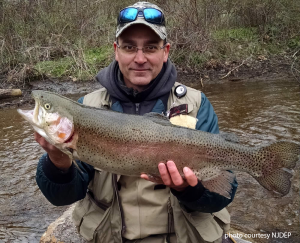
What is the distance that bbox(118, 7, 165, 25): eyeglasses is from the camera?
2688mm

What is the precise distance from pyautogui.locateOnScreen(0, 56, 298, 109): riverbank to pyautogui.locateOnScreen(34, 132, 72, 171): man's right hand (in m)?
9.25

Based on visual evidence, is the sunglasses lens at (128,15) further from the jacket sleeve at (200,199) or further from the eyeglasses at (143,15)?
the jacket sleeve at (200,199)

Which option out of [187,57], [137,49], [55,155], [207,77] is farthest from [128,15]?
[187,57]

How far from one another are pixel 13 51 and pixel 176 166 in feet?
40.1

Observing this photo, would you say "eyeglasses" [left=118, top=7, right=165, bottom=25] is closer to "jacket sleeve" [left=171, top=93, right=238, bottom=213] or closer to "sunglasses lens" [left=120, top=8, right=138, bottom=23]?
"sunglasses lens" [left=120, top=8, right=138, bottom=23]

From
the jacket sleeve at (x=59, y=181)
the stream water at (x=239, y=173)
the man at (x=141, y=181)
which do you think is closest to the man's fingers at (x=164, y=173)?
the man at (x=141, y=181)

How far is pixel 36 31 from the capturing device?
1377 cm

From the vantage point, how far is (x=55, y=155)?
2.25 meters

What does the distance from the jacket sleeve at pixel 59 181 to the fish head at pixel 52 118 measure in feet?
0.91

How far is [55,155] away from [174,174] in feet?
2.85

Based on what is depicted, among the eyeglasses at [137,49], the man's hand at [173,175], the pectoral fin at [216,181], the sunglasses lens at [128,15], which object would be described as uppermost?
the sunglasses lens at [128,15]

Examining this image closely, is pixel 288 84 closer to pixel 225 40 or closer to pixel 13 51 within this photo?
pixel 225 40

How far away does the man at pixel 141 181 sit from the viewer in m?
2.38

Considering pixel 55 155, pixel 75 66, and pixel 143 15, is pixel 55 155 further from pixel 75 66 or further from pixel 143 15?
pixel 75 66
